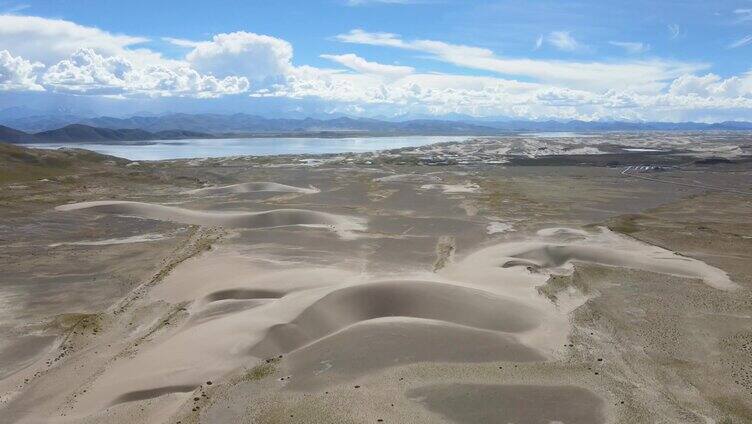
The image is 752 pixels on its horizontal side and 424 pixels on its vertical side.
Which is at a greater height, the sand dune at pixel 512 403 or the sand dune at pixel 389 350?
the sand dune at pixel 389 350

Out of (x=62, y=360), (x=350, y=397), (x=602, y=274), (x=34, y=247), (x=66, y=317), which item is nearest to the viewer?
(x=350, y=397)

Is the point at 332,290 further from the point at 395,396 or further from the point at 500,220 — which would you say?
the point at 500,220

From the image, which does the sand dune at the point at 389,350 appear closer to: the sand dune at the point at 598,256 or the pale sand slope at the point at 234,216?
the sand dune at the point at 598,256

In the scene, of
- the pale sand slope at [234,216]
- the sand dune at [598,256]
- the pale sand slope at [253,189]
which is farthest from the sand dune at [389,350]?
the pale sand slope at [253,189]

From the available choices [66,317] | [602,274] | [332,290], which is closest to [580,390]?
[332,290]

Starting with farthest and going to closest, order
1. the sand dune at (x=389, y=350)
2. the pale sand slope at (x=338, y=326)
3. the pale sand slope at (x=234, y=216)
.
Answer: the pale sand slope at (x=234, y=216) < the sand dune at (x=389, y=350) < the pale sand slope at (x=338, y=326)

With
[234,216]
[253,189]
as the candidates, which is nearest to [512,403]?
[234,216]

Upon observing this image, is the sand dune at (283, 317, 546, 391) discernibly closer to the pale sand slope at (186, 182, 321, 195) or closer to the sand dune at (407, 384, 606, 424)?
the sand dune at (407, 384, 606, 424)
